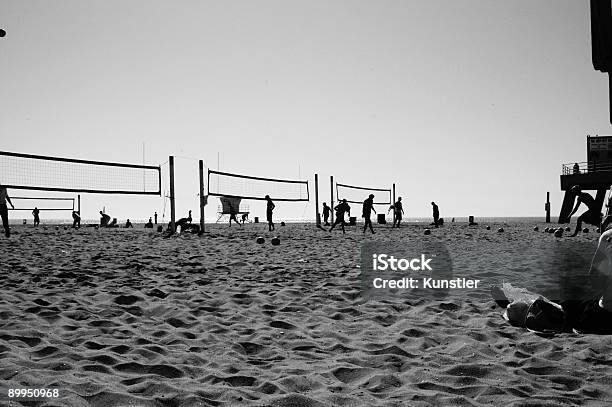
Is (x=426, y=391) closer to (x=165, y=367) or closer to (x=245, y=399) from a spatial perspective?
(x=245, y=399)

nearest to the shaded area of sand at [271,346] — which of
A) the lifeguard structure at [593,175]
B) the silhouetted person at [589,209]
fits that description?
the silhouetted person at [589,209]

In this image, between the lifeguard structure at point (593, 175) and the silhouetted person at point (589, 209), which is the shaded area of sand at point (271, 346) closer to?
the silhouetted person at point (589, 209)

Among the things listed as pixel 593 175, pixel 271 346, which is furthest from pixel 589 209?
pixel 593 175

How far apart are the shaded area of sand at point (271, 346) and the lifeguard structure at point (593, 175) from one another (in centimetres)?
1149

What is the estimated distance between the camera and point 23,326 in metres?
→ 3.83

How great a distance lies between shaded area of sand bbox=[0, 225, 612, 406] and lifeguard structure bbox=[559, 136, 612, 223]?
1149cm

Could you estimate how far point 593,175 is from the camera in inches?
944

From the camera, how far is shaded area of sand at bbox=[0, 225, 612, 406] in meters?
2.69

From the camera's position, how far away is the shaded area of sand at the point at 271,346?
8.84ft

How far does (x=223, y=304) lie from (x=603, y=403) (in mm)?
3410

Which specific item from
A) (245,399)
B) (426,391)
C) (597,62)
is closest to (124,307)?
(245,399)

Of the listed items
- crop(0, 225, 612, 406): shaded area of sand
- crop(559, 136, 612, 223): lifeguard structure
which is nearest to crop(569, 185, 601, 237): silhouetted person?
crop(0, 225, 612, 406): shaded area of sand

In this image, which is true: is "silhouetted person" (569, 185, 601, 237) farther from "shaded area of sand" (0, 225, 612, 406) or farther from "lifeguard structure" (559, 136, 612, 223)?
"lifeguard structure" (559, 136, 612, 223)

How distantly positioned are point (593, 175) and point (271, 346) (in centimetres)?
2520
